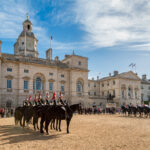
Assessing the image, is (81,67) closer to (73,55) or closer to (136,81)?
(73,55)

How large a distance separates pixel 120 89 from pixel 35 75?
90.5 feet

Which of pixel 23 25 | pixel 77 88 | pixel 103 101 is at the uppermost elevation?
pixel 23 25

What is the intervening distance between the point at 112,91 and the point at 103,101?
6.29m

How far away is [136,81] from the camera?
181 ft

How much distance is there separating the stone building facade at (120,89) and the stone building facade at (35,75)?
10039 mm

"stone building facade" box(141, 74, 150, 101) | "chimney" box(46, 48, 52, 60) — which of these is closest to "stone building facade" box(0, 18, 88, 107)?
"chimney" box(46, 48, 52, 60)

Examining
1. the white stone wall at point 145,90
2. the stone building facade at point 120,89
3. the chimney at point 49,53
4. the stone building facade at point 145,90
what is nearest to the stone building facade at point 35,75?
the chimney at point 49,53

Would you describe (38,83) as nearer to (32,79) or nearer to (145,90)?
(32,79)

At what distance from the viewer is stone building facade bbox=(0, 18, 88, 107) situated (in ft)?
103

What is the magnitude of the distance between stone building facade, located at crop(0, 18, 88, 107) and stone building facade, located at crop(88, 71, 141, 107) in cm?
1004

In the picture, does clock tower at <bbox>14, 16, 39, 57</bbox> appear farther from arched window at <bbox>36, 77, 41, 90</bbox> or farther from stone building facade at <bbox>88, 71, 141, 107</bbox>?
stone building facade at <bbox>88, 71, 141, 107</bbox>

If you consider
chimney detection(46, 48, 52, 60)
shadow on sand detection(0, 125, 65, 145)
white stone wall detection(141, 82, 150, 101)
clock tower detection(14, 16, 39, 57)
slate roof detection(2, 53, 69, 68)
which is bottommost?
shadow on sand detection(0, 125, 65, 145)

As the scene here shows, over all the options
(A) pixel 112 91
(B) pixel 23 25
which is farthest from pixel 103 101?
(B) pixel 23 25

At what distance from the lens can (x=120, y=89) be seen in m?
50.8
